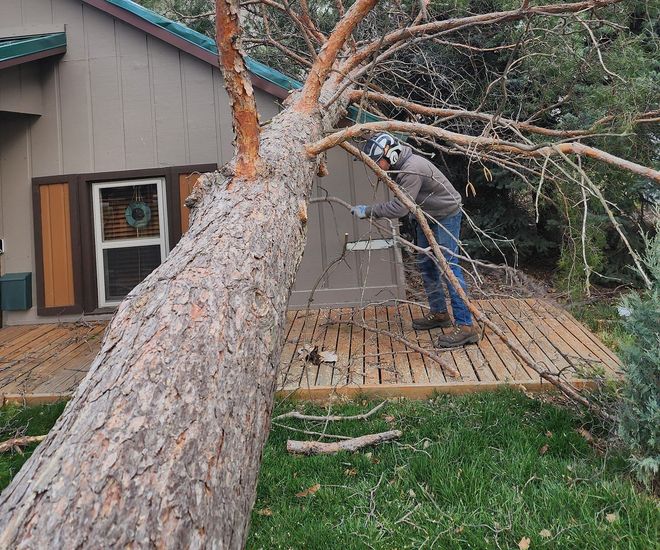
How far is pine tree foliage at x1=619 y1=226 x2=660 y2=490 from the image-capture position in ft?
7.74

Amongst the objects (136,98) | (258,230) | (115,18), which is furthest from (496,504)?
(115,18)

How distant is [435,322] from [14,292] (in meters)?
5.08

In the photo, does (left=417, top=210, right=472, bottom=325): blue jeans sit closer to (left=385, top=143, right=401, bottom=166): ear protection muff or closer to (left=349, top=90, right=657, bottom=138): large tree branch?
(left=385, top=143, right=401, bottom=166): ear protection muff

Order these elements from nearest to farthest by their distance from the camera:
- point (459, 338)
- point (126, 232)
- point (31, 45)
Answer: point (459, 338)
point (31, 45)
point (126, 232)

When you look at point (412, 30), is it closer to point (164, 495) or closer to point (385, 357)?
point (385, 357)

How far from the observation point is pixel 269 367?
6.21ft

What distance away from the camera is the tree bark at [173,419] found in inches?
43.1

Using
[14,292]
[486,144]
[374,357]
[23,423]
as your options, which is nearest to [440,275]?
[374,357]

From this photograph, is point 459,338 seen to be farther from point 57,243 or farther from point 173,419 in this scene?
point 57,243

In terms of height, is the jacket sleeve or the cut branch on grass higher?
the jacket sleeve

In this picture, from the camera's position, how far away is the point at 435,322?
5.34 metres

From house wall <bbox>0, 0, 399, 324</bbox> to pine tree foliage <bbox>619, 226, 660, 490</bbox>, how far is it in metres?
4.05

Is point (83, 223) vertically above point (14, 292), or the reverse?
point (83, 223)

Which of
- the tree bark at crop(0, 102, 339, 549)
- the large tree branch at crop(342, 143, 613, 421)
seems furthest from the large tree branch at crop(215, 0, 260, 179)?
the large tree branch at crop(342, 143, 613, 421)
